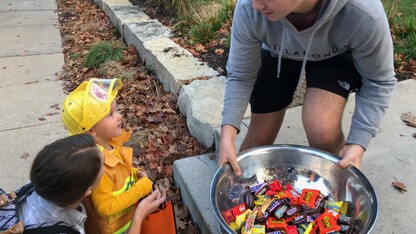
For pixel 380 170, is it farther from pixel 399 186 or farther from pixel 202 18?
pixel 202 18

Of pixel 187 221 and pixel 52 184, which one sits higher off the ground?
pixel 52 184

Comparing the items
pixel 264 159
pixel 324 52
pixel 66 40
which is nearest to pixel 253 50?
pixel 324 52

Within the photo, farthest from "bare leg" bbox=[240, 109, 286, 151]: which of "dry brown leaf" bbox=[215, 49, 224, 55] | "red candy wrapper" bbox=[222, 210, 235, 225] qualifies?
"dry brown leaf" bbox=[215, 49, 224, 55]

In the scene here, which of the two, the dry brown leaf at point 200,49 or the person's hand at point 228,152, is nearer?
the person's hand at point 228,152

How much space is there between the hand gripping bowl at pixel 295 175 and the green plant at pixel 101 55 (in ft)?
10.9

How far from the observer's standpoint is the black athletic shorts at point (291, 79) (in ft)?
6.82

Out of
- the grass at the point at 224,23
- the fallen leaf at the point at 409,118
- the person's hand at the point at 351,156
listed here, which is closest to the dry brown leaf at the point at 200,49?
the grass at the point at 224,23

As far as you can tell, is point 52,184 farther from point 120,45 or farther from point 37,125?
point 120,45

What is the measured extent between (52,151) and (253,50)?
113 cm

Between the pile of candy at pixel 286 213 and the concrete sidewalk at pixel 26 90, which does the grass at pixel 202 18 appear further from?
the pile of candy at pixel 286 213

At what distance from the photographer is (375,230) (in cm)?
208

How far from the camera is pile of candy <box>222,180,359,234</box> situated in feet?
5.81

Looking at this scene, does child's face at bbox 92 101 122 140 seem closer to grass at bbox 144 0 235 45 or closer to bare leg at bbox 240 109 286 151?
bare leg at bbox 240 109 286 151

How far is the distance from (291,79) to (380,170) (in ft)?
2.78
